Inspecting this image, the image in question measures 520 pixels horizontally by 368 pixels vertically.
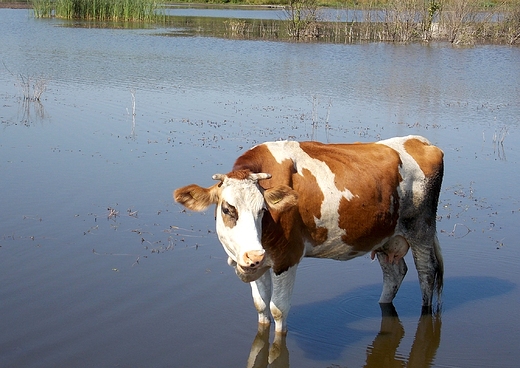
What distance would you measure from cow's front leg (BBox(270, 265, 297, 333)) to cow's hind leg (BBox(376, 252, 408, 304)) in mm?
1236

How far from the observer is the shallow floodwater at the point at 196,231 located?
18.3 feet

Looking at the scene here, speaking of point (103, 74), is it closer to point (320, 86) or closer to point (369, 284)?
point (320, 86)

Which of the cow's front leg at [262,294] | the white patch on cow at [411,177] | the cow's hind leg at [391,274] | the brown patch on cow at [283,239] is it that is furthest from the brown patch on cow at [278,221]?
the cow's hind leg at [391,274]

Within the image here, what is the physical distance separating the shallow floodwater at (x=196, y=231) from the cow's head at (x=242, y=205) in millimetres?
1139

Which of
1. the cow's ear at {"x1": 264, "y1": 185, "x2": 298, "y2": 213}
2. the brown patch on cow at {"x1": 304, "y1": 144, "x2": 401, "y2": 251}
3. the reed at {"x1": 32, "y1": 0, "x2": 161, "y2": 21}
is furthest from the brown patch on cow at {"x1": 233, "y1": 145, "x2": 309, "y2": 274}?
the reed at {"x1": 32, "y1": 0, "x2": 161, "y2": 21}

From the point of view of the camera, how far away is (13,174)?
30.6 ft

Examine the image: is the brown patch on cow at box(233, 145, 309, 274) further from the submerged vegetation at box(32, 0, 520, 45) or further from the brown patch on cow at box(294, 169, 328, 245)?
the submerged vegetation at box(32, 0, 520, 45)

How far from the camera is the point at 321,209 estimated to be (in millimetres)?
5332

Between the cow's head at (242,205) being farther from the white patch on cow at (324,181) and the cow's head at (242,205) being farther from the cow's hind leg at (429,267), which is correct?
the cow's hind leg at (429,267)

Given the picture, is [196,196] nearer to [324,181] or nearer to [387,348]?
[324,181]

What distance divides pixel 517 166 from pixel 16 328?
26.3 feet

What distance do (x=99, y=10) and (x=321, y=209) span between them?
33833 millimetres

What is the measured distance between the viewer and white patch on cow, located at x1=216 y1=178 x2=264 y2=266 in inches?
178

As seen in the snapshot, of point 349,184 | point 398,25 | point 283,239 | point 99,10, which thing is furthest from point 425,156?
point 99,10
